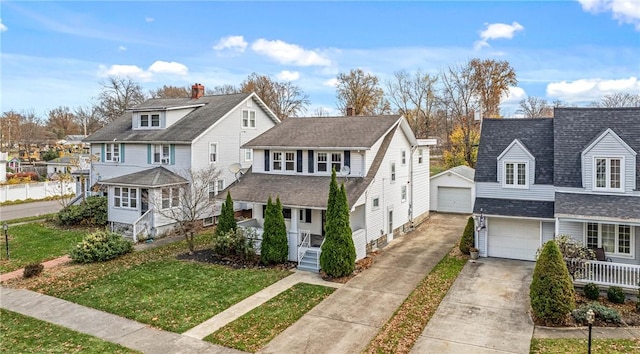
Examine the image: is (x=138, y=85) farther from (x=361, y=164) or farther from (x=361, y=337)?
(x=361, y=337)

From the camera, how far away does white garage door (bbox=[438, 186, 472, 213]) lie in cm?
2866

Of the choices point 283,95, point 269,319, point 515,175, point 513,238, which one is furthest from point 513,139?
point 283,95

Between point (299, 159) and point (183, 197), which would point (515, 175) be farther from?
point (183, 197)

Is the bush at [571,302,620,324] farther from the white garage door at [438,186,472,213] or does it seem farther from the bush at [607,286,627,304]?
the white garage door at [438,186,472,213]

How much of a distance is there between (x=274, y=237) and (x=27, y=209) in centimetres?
2723

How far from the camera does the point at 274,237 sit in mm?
17016

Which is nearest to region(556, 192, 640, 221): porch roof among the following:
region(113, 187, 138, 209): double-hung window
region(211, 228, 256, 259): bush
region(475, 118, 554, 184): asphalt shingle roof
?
region(475, 118, 554, 184): asphalt shingle roof

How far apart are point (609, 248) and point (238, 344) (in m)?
14.5

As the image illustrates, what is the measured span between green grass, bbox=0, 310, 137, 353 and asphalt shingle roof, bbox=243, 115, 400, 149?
1266 cm

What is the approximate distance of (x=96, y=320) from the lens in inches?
473

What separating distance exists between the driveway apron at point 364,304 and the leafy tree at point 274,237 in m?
3.56

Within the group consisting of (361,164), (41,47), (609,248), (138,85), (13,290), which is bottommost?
Result: (13,290)

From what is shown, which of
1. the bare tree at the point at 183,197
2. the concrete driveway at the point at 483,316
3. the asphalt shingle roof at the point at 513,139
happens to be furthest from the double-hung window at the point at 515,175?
the bare tree at the point at 183,197

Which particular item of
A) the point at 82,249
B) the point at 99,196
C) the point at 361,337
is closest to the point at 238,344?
the point at 361,337
